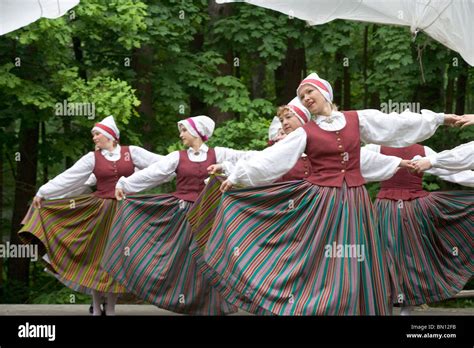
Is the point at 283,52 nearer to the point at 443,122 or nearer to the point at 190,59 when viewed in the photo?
the point at 190,59

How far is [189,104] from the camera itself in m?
14.7

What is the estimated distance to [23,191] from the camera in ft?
49.2

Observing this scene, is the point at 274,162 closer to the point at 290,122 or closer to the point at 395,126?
the point at 395,126

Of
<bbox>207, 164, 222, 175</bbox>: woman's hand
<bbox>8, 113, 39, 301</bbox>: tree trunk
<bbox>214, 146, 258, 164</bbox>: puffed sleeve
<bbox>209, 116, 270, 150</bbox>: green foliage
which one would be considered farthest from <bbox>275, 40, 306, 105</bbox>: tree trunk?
<bbox>207, 164, 222, 175</bbox>: woman's hand

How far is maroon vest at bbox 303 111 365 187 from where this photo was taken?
6246 mm

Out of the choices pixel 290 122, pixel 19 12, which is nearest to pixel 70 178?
pixel 290 122

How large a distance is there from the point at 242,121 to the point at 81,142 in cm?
233

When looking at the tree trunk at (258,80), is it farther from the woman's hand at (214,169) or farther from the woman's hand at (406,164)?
the woman's hand at (406,164)

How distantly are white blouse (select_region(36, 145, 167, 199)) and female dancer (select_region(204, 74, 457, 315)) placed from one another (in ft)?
8.15

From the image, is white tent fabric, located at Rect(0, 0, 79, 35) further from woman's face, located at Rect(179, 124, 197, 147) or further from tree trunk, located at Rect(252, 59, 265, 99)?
tree trunk, located at Rect(252, 59, 265, 99)

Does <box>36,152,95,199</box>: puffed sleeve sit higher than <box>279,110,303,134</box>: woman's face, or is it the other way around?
<box>279,110,303,134</box>: woman's face

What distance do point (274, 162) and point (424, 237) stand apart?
6.04 ft

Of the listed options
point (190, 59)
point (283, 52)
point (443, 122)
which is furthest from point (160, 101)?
point (443, 122)

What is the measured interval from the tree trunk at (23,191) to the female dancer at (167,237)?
6379mm
